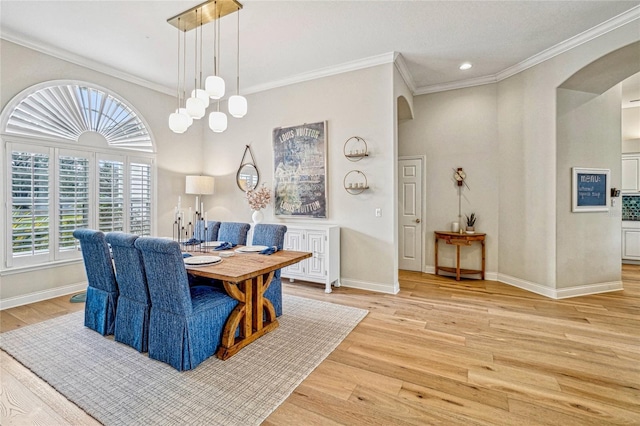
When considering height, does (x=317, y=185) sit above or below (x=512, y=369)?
above

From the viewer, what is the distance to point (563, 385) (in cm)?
200

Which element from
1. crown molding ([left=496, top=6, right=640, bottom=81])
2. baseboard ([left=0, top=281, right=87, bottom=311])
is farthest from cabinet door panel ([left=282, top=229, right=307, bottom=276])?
crown molding ([left=496, top=6, right=640, bottom=81])

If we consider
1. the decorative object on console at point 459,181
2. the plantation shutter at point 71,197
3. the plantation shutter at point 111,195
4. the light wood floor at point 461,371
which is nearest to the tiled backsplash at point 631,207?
the light wood floor at point 461,371

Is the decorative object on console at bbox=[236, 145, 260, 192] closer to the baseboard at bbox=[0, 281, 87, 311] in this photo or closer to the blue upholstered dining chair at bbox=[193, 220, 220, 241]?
the blue upholstered dining chair at bbox=[193, 220, 220, 241]

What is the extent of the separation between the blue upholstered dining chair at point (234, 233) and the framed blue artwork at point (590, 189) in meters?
4.32

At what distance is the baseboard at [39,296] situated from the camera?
336 cm

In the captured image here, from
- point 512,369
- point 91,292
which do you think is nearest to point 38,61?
point 91,292

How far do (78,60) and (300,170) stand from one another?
131 inches

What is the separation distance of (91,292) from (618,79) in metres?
6.48

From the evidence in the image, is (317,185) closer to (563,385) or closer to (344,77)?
(344,77)

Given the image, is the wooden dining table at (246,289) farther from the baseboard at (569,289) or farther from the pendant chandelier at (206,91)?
the baseboard at (569,289)

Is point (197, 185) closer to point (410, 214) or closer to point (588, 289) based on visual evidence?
point (410, 214)

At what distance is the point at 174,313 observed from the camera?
215cm

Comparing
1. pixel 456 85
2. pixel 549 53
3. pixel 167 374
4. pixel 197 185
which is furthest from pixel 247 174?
pixel 549 53
